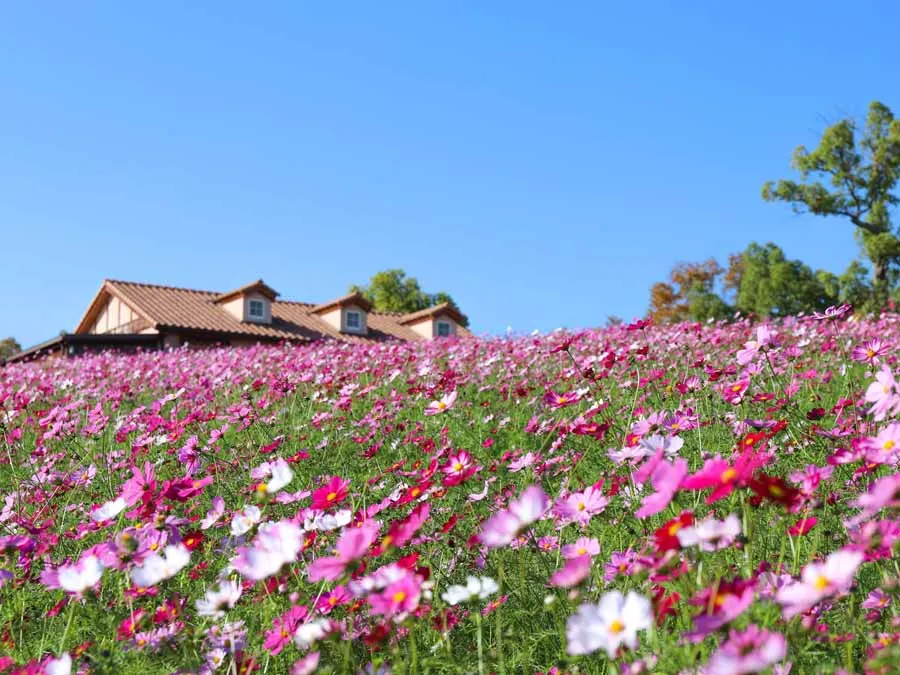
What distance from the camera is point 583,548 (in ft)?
7.41

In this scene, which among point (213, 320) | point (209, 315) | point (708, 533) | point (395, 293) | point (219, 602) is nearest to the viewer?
point (708, 533)

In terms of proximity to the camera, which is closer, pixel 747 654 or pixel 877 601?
pixel 747 654

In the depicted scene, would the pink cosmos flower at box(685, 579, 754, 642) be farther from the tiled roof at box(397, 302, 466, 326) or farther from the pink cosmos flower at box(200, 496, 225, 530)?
the tiled roof at box(397, 302, 466, 326)

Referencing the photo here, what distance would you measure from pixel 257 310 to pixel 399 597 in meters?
30.3

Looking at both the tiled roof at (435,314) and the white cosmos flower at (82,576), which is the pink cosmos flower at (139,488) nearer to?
the white cosmos flower at (82,576)

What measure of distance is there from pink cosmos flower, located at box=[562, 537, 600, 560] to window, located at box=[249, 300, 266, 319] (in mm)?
29386

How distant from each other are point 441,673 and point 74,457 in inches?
152

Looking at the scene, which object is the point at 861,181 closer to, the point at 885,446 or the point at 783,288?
the point at 783,288

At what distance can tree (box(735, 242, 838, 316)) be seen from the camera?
36.2m

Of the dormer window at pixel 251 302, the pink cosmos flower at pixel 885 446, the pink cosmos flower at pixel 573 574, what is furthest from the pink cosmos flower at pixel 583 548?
→ the dormer window at pixel 251 302

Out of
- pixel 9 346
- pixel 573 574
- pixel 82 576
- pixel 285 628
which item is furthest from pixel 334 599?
pixel 9 346

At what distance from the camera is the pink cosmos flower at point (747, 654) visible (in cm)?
115

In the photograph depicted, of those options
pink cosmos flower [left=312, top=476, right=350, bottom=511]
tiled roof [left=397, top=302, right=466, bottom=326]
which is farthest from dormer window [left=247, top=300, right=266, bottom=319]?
pink cosmos flower [left=312, top=476, right=350, bottom=511]

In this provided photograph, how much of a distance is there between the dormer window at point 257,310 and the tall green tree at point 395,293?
1985 cm
